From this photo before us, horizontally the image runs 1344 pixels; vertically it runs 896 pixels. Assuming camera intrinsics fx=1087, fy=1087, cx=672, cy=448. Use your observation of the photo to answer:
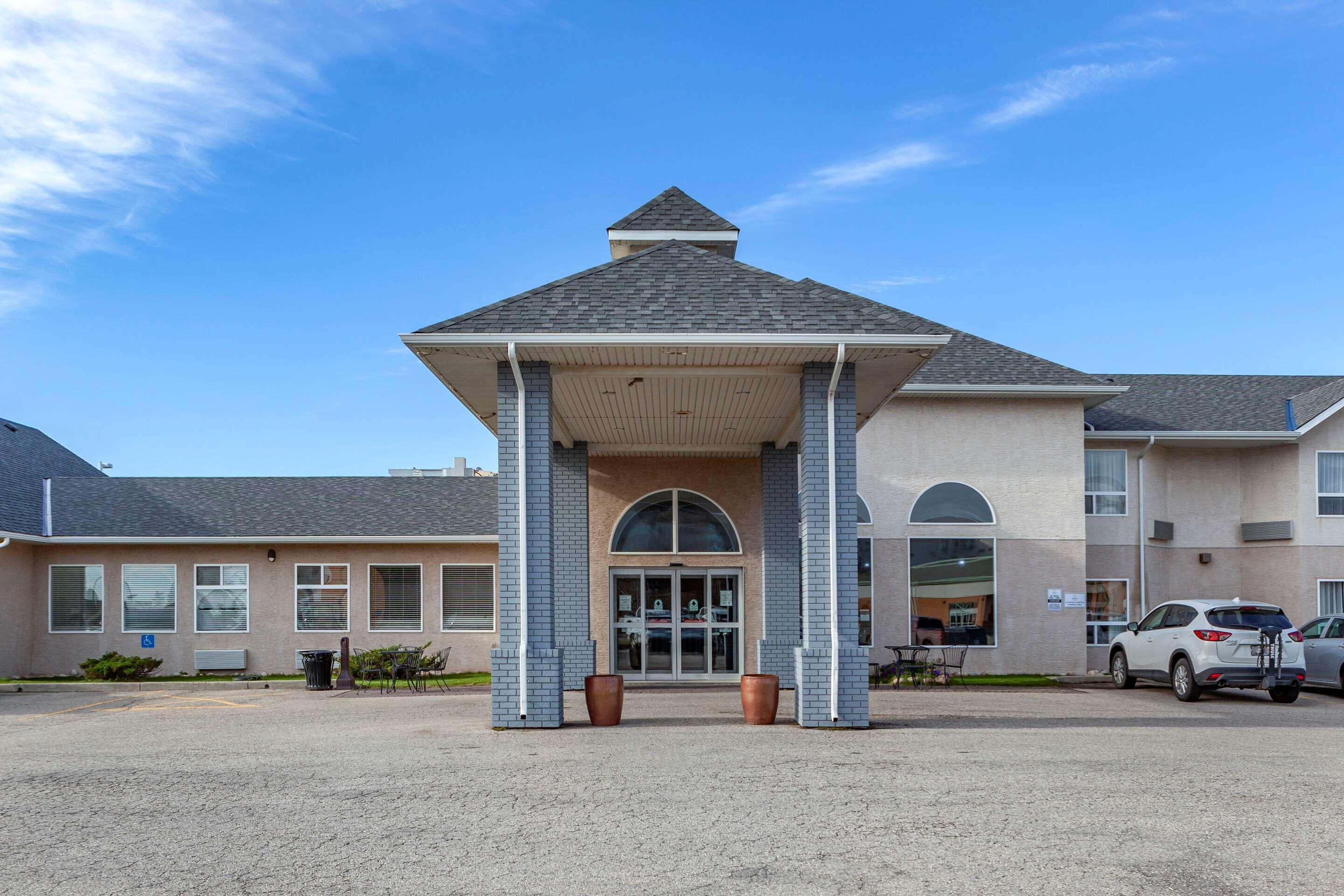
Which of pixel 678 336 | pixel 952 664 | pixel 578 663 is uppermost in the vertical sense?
pixel 678 336

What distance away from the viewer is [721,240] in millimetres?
20969

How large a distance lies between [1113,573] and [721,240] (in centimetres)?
1101

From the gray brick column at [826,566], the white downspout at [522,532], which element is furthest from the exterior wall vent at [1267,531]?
the white downspout at [522,532]

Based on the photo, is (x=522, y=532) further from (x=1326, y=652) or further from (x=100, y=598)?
(x=100, y=598)

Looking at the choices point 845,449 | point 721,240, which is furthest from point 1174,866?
point 721,240

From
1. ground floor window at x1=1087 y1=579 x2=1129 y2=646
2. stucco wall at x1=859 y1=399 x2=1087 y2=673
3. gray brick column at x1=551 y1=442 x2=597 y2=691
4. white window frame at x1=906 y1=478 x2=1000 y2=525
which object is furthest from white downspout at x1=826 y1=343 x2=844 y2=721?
ground floor window at x1=1087 y1=579 x2=1129 y2=646

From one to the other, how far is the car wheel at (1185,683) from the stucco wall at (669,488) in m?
7.42

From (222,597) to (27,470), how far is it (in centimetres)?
694

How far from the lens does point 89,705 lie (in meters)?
18.1

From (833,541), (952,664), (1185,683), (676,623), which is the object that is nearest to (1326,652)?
(1185,683)

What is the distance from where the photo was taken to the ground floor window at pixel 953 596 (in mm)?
21828

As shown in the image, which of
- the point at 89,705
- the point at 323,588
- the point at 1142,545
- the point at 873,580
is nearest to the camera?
the point at 89,705

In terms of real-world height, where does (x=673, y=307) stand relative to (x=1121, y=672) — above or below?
above

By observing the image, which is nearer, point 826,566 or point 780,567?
point 826,566
